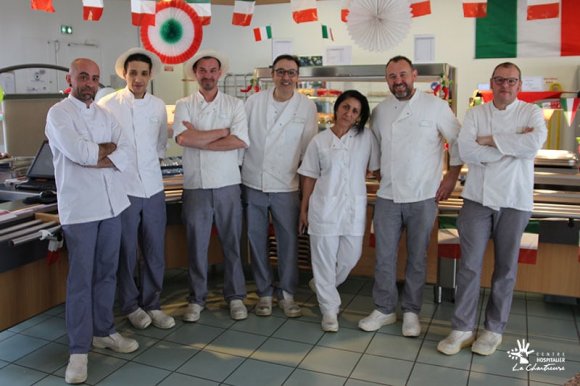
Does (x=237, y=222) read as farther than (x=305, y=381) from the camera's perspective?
Yes

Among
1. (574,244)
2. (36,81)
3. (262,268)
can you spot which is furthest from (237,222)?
(36,81)

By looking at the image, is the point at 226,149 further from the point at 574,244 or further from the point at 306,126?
the point at 574,244

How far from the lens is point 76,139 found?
8.71 feet

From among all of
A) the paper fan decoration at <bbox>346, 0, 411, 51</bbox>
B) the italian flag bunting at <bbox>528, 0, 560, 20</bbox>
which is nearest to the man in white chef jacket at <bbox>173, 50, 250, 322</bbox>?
the paper fan decoration at <bbox>346, 0, 411, 51</bbox>

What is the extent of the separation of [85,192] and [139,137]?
2.00ft

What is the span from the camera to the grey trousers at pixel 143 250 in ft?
10.6

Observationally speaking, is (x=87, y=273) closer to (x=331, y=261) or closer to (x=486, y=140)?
(x=331, y=261)

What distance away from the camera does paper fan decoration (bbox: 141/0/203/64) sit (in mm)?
3988

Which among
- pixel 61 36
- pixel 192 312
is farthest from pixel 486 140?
pixel 61 36

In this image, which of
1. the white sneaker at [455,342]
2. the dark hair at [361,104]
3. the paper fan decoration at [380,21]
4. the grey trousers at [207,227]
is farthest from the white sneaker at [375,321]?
the paper fan decoration at [380,21]

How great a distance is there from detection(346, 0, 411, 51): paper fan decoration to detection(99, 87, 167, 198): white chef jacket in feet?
4.93

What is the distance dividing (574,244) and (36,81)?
6730 mm

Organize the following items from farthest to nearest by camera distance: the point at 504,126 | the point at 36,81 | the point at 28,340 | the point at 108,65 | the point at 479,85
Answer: the point at 108,65
the point at 36,81
the point at 479,85
the point at 28,340
the point at 504,126

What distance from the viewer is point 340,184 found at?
3.30 m
